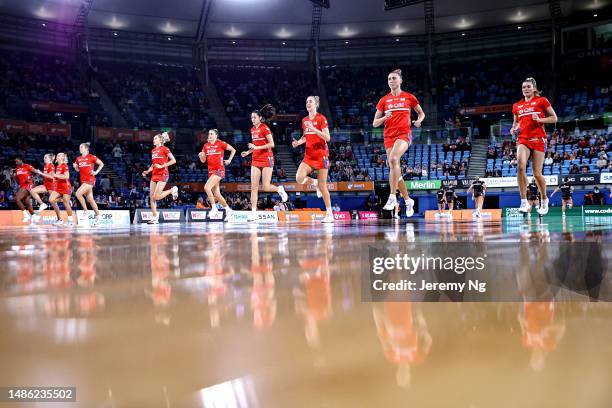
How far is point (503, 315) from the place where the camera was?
0.83 metres

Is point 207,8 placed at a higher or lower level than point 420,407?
higher

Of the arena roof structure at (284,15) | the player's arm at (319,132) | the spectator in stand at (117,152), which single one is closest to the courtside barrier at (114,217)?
the spectator in stand at (117,152)

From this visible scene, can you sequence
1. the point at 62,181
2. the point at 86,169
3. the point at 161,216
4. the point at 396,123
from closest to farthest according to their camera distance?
the point at 396,123
the point at 86,169
the point at 62,181
the point at 161,216

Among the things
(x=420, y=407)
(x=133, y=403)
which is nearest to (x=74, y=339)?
(x=133, y=403)

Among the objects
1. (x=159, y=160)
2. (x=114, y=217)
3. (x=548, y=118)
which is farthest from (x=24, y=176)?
(x=548, y=118)

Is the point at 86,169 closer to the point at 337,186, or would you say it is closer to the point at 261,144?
the point at 261,144

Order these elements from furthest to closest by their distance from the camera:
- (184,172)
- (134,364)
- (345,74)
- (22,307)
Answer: (345,74), (184,172), (22,307), (134,364)

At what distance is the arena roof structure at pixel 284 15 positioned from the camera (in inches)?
1182

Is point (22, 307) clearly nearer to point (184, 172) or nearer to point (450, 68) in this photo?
point (184, 172)

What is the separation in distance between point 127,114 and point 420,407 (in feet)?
109
